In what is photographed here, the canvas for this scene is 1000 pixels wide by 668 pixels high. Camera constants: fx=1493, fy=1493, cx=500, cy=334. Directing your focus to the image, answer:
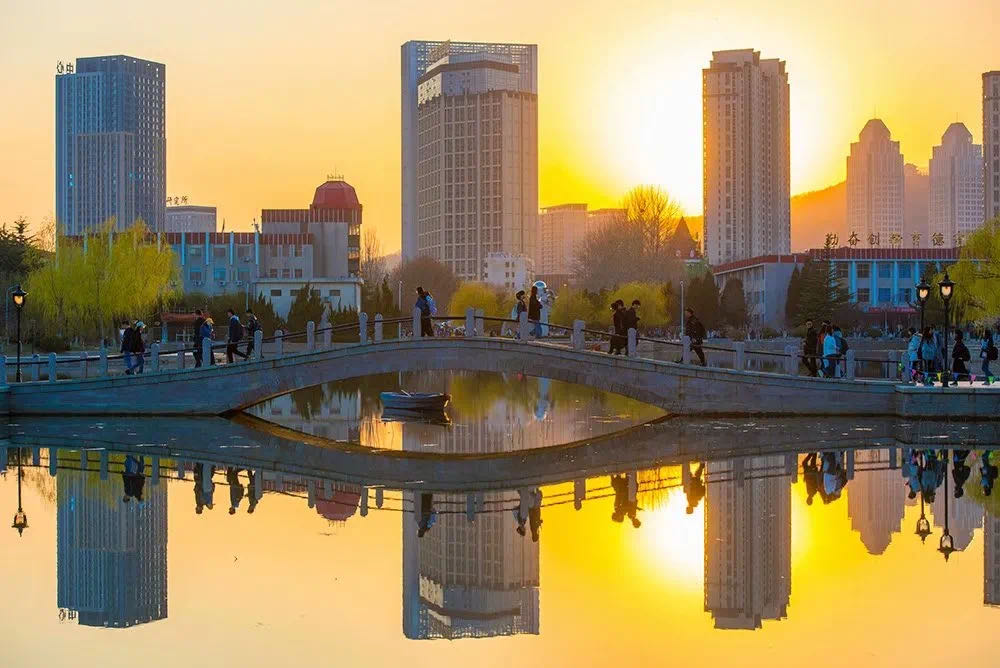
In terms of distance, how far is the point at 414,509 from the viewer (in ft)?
63.6

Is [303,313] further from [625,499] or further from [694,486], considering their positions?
[625,499]

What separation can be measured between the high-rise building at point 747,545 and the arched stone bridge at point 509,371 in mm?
10263

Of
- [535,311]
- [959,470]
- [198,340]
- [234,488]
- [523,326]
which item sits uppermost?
[535,311]

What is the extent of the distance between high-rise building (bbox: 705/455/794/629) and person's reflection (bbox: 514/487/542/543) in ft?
6.76

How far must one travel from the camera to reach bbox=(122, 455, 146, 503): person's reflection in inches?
805

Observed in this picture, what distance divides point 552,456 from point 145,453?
7.12 meters

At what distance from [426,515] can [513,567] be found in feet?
12.4

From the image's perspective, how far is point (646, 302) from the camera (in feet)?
306

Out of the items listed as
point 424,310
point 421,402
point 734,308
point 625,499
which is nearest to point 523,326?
point 424,310

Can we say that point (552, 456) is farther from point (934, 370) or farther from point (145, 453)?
point (934, 370)

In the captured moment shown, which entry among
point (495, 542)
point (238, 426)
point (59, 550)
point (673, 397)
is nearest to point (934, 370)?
point (673, 397)

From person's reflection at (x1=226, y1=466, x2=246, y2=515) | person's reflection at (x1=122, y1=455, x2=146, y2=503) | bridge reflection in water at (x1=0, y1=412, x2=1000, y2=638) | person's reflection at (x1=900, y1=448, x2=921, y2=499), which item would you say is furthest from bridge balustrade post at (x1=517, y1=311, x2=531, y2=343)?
person's reflection at (x1=226, y1=466, x2=246, y2=515)

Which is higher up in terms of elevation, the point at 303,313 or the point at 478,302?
the point at 478,302

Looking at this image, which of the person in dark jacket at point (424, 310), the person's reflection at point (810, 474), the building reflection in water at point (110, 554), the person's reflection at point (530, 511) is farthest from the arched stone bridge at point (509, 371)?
the building reflection in water at point (110, 554)
